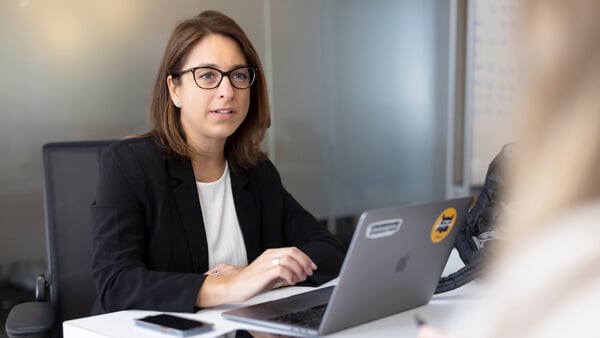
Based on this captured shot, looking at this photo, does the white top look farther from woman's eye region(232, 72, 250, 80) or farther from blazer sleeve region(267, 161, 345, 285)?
woman's eye region(232, 72, 250, 80)

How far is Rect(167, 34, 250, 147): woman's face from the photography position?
2061mm

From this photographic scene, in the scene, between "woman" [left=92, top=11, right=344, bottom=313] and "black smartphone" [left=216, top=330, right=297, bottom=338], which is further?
"woman" [left=92, top=11, right=344, bottom=313]

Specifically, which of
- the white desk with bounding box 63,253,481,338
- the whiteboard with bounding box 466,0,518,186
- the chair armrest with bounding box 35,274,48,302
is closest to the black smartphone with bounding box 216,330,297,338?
the white desk with bounding box 63,253,481,338

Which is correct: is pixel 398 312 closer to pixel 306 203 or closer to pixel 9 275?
pixel 9 275

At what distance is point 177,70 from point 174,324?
3.01ft

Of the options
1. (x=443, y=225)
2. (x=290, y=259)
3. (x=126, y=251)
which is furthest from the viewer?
(x=126, y=251)

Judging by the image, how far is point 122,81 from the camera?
139 inches

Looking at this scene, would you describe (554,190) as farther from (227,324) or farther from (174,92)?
(174,92)

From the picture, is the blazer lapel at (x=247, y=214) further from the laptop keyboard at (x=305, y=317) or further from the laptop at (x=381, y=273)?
the laptop keyboard at (x=305, y=317)

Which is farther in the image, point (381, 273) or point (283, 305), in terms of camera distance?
point (283, 305)

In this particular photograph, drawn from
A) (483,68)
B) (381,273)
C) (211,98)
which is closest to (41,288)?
(211,98)

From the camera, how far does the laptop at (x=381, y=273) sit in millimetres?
1238

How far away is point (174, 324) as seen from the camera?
1413 mm

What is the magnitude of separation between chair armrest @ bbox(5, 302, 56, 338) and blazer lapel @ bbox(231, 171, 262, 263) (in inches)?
22.1
